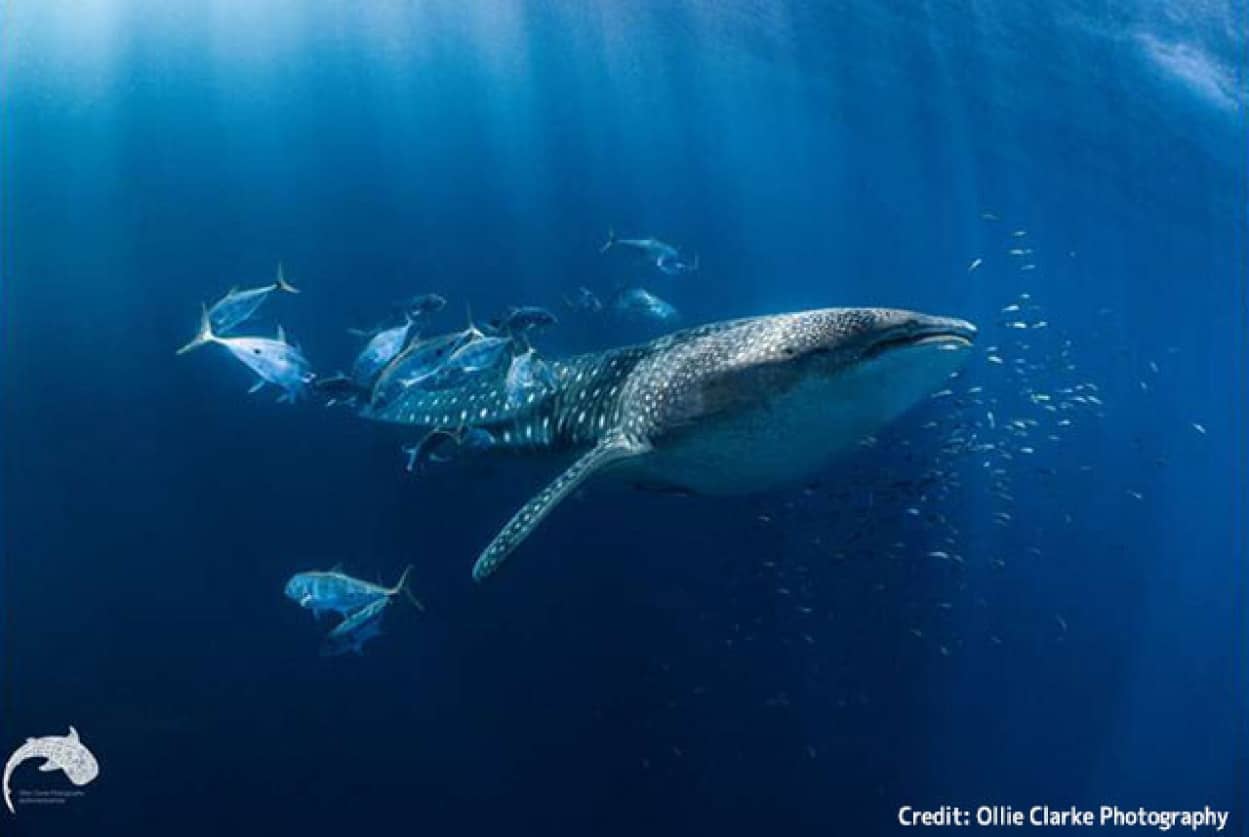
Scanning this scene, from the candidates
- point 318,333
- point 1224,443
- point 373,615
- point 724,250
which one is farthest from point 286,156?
point 1224,443

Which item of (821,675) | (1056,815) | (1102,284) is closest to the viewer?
(1056,815)

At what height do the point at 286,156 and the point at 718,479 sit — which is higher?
the point at 718,479

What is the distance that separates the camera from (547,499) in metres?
5.80

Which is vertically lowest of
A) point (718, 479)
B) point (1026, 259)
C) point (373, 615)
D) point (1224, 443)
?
point (1224, 443)

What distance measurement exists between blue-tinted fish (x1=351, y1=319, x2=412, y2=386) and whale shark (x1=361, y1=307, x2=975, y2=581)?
51cm

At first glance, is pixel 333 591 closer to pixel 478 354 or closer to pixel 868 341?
pixel 478 354

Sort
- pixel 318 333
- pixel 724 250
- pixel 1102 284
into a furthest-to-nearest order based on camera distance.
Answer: pixel 1102 284
pixel 724 250
pixel 318 333

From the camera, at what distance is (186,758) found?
10117 millimetres

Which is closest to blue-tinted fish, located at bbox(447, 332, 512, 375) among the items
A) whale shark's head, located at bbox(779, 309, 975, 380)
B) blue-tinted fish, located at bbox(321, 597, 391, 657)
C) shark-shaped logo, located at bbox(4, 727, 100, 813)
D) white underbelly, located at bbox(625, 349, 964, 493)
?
white underbelly, located at bbox(625, 349, 964, 493)

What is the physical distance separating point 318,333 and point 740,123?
102 ft

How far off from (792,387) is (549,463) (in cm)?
334

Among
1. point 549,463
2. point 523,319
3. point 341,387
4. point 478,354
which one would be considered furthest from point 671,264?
point 341,387

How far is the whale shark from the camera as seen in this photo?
15.8ft

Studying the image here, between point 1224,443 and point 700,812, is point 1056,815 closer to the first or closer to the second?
point 700,812
